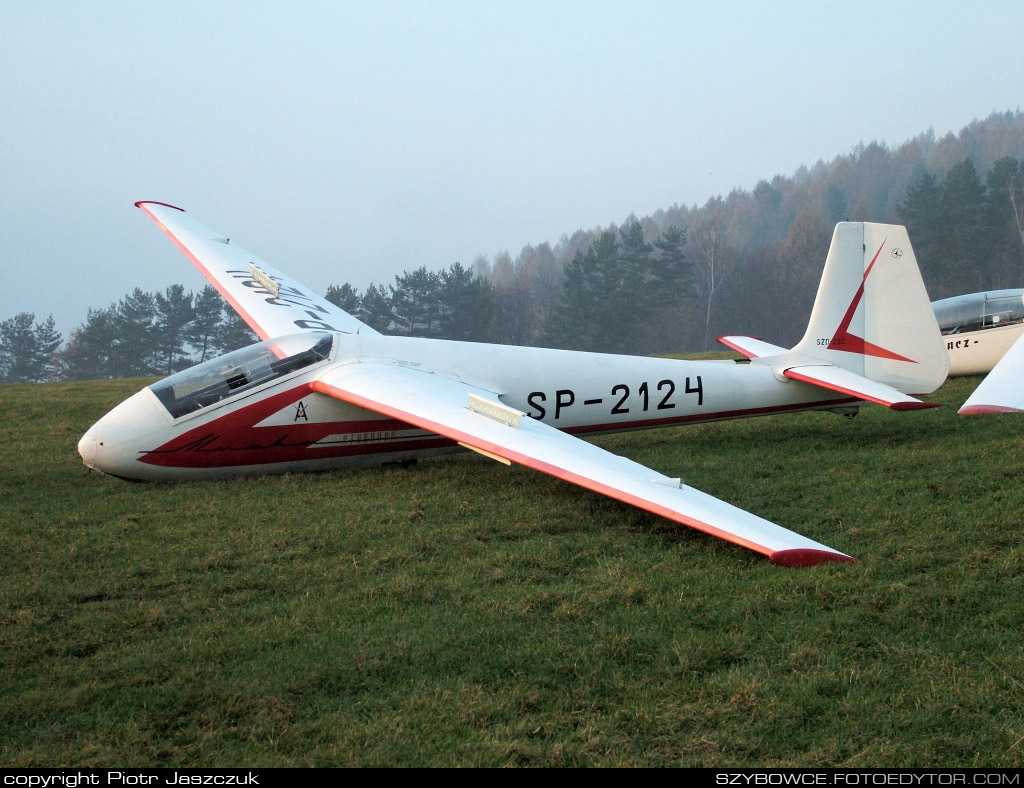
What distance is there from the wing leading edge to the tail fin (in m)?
5.47

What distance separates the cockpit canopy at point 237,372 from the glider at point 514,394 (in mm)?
18

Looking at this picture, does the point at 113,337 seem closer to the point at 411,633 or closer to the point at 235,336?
the point at 235,336

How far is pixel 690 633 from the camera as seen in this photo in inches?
200

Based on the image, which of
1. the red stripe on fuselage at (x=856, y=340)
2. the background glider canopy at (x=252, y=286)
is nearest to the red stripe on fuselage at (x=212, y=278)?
the background glider canopy at (x=252, y=286)

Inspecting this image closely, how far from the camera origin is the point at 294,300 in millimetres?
14484

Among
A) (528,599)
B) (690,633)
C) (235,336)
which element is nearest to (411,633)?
(528,599)

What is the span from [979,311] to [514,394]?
35.3 feet

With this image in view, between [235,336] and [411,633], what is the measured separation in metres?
44.6

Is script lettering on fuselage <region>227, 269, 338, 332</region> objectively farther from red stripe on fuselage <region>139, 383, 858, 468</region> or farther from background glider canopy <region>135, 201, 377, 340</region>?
red stripe on fuselage <region>139, 383, 858, 468</region>

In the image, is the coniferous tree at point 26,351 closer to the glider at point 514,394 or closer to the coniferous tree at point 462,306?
the coniferous tree at point 462,306

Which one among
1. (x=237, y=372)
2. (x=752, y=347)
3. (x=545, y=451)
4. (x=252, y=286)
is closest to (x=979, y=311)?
(x=752, y=347)

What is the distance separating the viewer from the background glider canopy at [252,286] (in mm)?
12977

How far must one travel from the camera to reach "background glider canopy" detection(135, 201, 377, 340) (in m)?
13.0

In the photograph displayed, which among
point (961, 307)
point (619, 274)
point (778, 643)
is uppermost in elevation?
point (619, 274)
